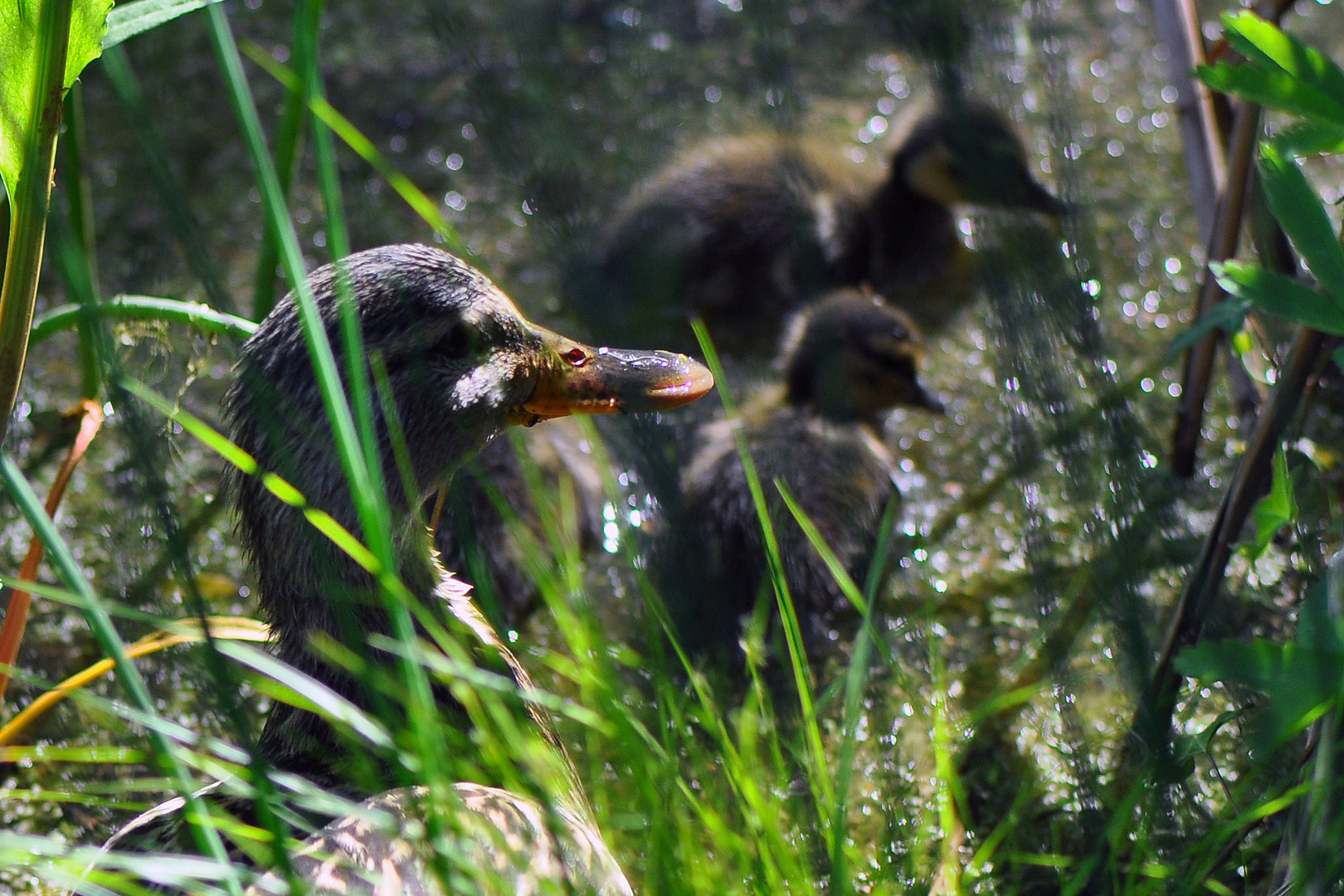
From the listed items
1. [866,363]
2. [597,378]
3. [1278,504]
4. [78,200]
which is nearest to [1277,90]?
[1278,504]

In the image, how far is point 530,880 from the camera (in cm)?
107

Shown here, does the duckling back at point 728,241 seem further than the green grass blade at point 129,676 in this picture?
Yes

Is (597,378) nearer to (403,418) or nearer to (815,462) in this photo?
(403,418)

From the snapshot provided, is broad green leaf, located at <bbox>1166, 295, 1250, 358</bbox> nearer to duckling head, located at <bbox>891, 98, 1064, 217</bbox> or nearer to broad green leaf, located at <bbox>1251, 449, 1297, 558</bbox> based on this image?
broad green leaf, located at <bbox>1251, 449, 1297, 558</bbox>

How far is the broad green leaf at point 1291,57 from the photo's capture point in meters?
1.08

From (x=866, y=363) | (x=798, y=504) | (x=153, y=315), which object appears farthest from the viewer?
(x=866, y=363)

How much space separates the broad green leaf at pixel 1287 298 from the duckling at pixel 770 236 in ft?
4.84

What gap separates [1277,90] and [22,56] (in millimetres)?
1175

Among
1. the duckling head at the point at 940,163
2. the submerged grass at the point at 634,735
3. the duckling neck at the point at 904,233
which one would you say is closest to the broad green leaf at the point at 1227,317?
the submerged grass at the point at 634,735

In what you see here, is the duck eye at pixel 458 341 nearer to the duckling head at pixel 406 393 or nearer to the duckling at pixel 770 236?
the duckling head at pixel 406 393

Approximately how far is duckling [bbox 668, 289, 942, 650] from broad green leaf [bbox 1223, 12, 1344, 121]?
725 millimetres

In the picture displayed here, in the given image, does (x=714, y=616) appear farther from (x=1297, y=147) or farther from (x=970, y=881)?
(x=1297, y=147)

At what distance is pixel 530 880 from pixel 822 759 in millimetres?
Result: 328

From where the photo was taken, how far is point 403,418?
4.85 ft
